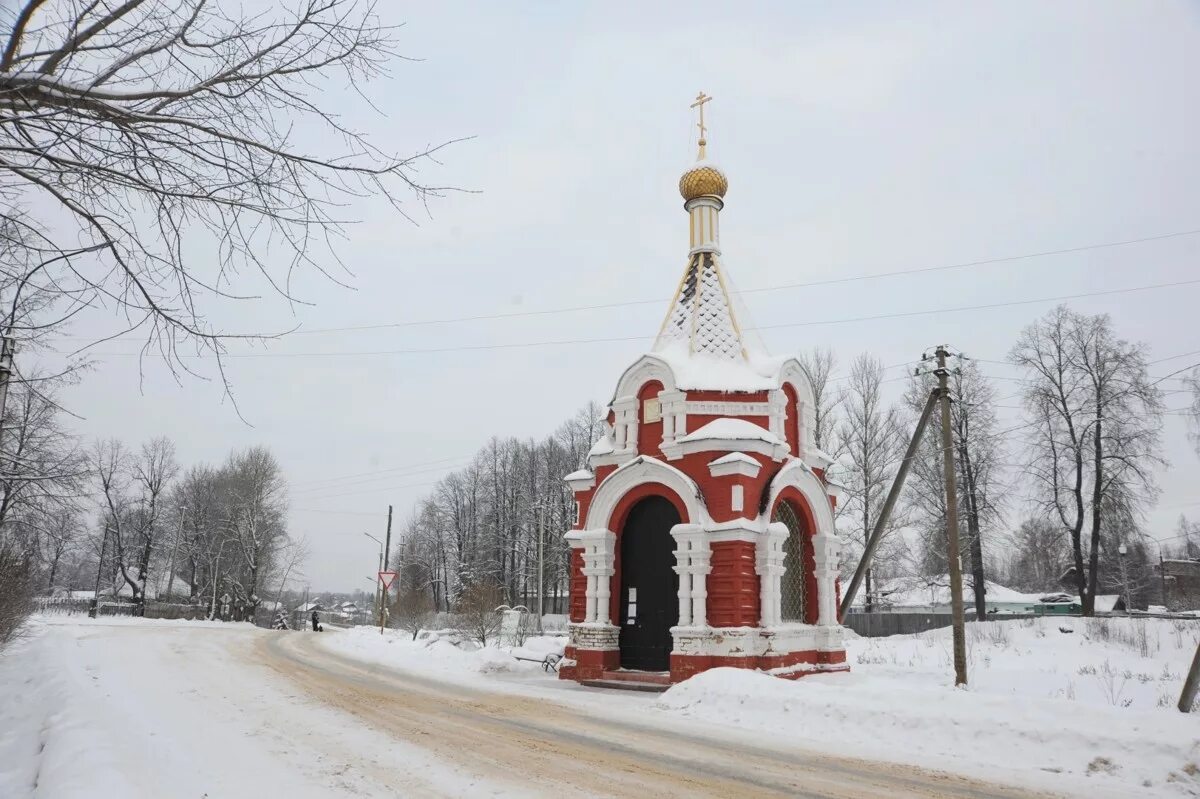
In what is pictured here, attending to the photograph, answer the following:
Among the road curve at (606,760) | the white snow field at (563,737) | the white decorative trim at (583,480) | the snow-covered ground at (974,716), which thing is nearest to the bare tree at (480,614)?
the snow-covered ground at (974,716)

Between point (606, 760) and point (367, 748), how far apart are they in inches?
93.0

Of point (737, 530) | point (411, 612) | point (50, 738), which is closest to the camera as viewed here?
point (50, 738)

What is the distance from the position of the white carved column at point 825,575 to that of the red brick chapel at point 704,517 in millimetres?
24

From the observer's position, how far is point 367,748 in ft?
24.2

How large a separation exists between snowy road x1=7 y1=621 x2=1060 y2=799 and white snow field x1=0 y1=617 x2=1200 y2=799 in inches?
1.4

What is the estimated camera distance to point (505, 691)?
1264 centimetres

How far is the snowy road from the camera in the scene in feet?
19.5

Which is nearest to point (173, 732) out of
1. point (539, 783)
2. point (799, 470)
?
point (539, 783)

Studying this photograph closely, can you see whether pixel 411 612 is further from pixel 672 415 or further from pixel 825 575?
pixel 825 575

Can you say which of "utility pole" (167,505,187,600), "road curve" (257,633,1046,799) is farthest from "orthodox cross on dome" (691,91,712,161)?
"utility pole" (167,505,187,600)

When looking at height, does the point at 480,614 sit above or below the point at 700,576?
below

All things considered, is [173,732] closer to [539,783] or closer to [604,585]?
[539,783]

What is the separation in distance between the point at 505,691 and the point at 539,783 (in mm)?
6755

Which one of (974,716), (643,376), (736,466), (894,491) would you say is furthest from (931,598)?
(974,716)
